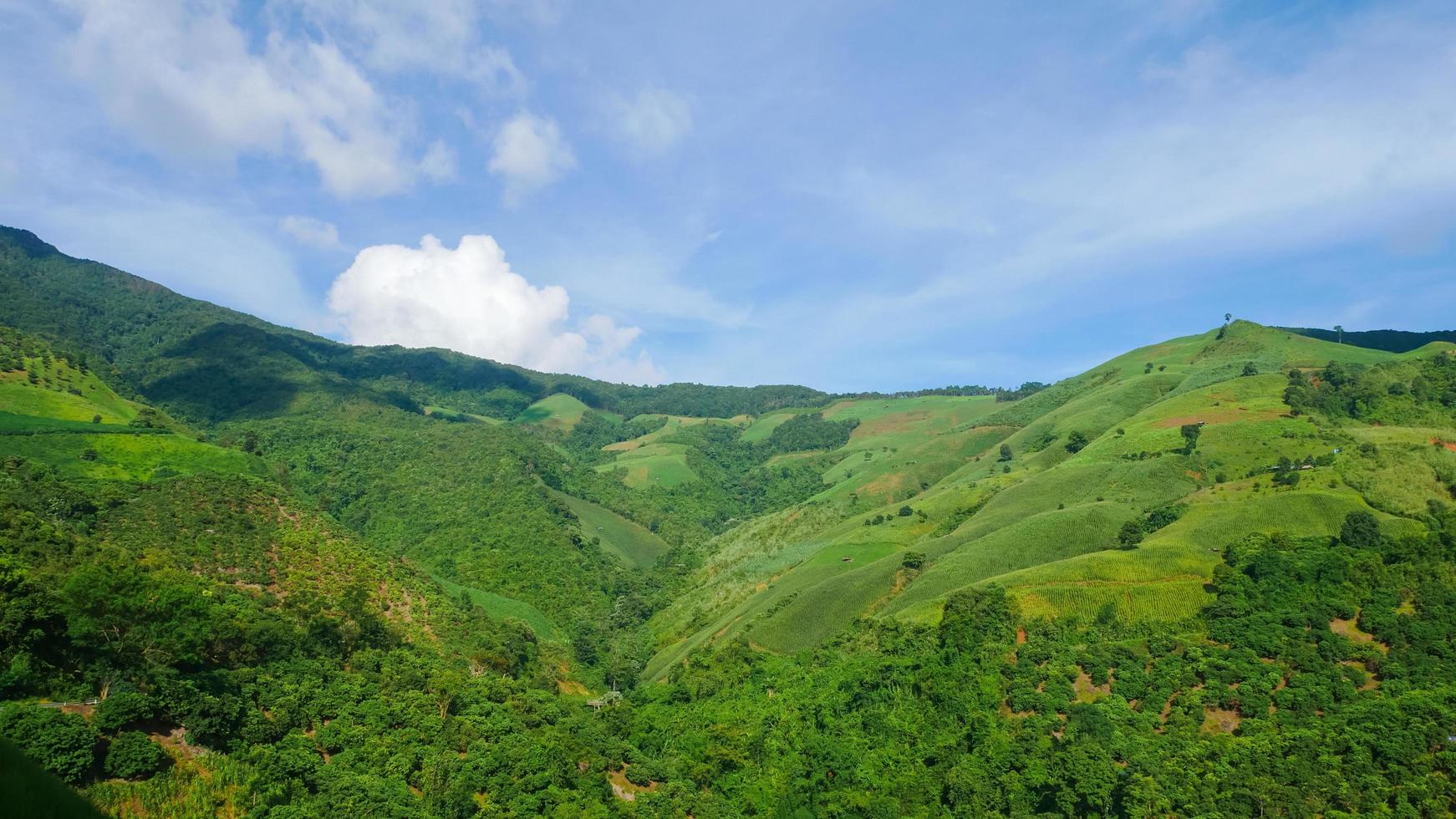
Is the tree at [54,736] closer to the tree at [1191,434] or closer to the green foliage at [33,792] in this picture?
the green foliage at [33,792]

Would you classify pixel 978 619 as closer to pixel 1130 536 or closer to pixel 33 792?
pixel 1130 536

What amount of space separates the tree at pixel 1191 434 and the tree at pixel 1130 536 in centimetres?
3532

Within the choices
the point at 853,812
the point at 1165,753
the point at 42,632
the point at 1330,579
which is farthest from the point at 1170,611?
the point at 42,632

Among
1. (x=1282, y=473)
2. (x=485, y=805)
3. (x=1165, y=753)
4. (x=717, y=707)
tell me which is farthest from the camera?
(x=1282, y=473)

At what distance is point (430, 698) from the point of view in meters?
65.4

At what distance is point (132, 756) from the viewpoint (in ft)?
135

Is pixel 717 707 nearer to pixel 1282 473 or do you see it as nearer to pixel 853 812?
pixel 853 812

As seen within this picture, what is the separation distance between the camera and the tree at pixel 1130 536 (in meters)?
98.7

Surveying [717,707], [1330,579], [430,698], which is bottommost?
[717,707]

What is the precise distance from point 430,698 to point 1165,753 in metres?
59.8

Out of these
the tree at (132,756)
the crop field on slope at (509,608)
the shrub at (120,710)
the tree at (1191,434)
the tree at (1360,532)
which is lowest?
the crop field on slope at (509,608)

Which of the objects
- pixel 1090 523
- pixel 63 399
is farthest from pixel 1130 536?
pixel 63 399

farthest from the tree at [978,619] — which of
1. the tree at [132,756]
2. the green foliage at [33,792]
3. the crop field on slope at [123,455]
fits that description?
the crop field on slope at [123,455]

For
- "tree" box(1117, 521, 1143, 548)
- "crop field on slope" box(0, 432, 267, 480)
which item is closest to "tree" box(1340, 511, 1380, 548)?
"tree" box(1117, 521, 1143, 548)
